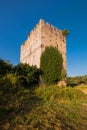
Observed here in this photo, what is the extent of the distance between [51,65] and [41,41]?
3371 mm

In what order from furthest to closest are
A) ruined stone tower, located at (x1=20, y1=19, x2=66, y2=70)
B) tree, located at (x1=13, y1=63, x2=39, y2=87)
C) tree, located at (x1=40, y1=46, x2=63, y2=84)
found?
ruined stone tower, located at (x1=20, y1=19, x2=66, y2=70) < tree, located at (x1=40, y1=46, x2=63, y2=84) < tree, located at (x1=13, y1=63, x2=39, y2=87)

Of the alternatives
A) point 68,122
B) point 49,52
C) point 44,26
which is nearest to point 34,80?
point 49,52

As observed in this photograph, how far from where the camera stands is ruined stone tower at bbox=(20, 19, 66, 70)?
22.0 m

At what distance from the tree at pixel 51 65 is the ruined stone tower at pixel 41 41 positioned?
2.30ft

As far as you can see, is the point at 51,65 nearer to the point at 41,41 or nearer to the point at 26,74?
the point at 41,41

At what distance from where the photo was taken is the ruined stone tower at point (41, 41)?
2203 cm

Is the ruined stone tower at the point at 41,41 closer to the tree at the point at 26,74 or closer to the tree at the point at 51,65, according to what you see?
the tree at the point at 51,65

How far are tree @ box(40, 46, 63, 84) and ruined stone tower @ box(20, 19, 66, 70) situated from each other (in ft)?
2.30

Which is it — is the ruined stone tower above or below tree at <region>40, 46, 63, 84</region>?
above

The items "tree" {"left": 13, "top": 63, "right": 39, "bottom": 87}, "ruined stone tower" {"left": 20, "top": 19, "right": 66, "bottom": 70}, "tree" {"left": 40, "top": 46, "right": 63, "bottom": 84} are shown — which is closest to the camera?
"tree" {"left": 13, "top": 63, "right": 39, "bottom": 87}

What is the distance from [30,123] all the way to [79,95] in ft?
30.9

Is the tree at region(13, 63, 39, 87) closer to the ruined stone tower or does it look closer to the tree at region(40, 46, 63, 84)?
the tree at region(40, 46, 63, 84)

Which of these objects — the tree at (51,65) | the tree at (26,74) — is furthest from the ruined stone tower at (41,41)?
the tree at (26,74)

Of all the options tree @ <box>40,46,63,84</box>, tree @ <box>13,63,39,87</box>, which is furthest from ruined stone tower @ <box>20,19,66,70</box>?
tree @ <box>13,63,39,87</box>
